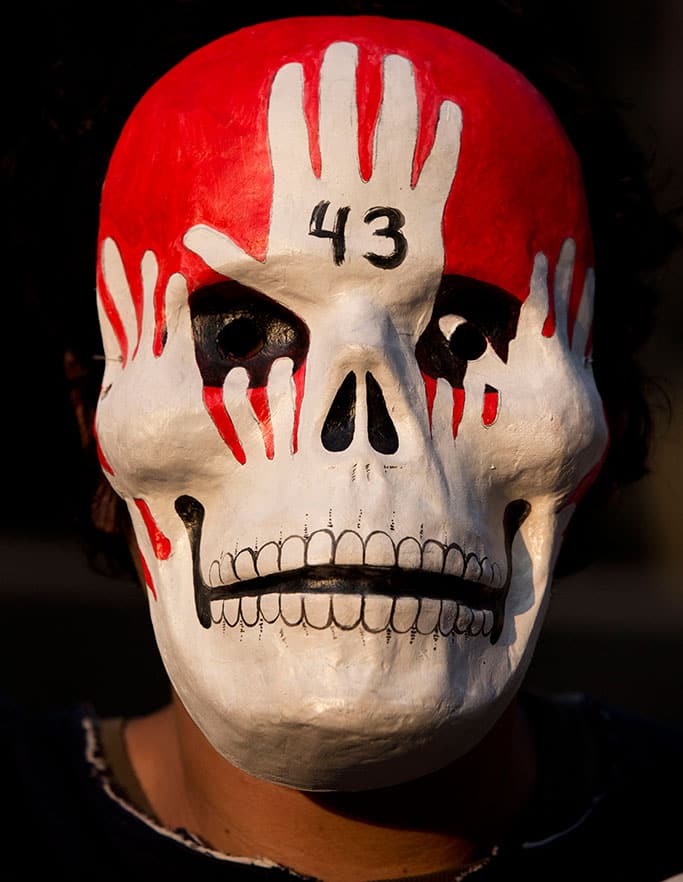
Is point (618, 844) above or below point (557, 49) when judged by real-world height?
below

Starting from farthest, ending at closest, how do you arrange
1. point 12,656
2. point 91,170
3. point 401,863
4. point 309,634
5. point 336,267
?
point 12,656 < point 91,170 < point 401,863 < point 336,267 < point 309,634

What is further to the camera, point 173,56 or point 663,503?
point 663,503

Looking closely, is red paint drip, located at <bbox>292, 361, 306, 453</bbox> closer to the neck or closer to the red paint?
the red paint

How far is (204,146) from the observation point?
2.11 m

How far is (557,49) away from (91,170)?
84 centimetres

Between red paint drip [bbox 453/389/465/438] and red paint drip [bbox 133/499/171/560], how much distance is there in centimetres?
43

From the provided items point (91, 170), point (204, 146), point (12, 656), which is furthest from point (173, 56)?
point (12, 656)

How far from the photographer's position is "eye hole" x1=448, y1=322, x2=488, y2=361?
2.08 m

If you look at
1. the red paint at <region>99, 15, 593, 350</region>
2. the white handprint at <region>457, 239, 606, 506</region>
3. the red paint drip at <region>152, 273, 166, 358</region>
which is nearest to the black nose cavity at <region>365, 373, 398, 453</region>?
the white handprint at <region>457, 239, 606, 506</region>

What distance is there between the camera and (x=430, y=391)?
79.5 inches

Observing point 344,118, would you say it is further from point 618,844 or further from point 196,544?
point 618,844

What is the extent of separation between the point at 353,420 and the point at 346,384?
2.0 inches

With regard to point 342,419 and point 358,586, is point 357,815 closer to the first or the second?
point 358,586

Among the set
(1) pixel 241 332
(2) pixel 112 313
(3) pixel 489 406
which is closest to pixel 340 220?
(1) pixel 241 332
